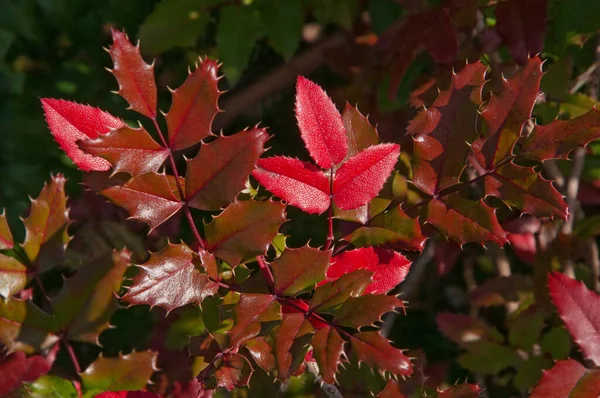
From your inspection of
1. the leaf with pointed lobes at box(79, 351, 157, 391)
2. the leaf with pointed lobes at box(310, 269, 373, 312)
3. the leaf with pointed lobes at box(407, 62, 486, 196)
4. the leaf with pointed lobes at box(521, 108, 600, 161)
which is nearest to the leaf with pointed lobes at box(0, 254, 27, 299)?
the leaf with pointed lobes at box(79, 351, 157, 391)

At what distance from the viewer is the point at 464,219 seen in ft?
2.72

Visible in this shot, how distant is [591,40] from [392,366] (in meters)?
0.86

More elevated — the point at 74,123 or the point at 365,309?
the point at 74,123

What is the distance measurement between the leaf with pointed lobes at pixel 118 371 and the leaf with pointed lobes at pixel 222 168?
0.66 ft

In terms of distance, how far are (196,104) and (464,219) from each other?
322 millimetres

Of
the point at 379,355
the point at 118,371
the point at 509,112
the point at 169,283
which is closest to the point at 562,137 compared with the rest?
the point at 509,112

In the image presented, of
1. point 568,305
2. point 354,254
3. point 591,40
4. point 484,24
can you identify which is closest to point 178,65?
point 484,24

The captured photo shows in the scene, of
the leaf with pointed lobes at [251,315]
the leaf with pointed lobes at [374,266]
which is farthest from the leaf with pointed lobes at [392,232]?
the leaf with pointed lobes at [251,315]

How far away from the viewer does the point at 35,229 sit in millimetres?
873

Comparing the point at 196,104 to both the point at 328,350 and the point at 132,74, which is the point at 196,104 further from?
the point at 328,350

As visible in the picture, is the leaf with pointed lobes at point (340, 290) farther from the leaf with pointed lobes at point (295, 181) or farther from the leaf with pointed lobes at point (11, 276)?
the leaf with pointed lobes at point (11, 276)

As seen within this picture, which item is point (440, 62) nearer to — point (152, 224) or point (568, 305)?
point (568, 305)

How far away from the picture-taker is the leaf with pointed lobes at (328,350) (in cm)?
74

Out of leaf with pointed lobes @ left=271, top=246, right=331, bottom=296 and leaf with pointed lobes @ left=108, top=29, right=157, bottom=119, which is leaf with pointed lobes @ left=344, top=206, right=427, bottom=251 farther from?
leaf with pointed lobes @ left=108, top=29, right=157, bottom=119
